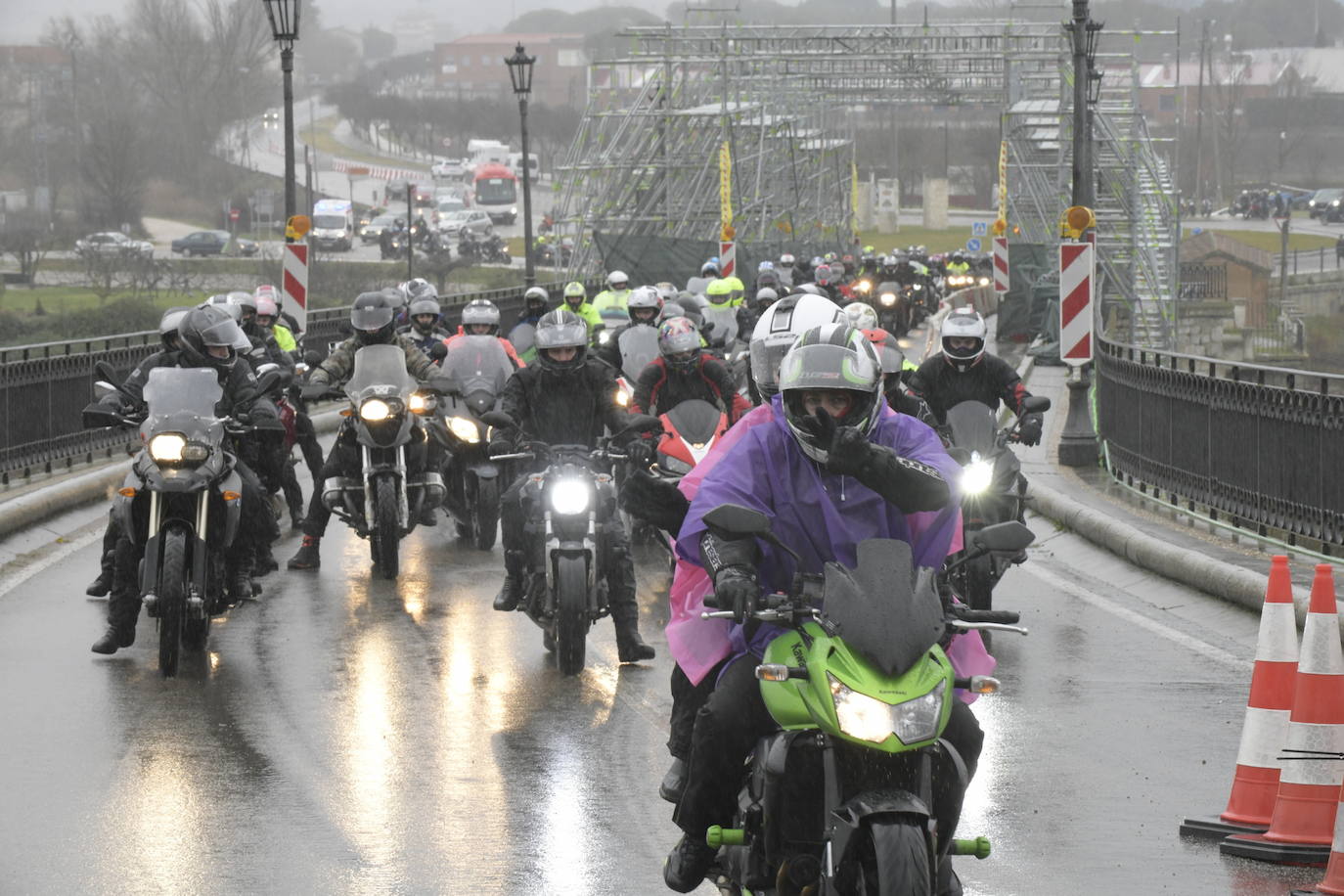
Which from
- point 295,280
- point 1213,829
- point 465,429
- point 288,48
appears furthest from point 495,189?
point 1213,829

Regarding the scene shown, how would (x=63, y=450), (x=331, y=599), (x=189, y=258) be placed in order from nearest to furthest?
(x=331, y=599)
(x=63, y=450)
(x=189, y=258)

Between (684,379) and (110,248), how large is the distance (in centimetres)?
5923

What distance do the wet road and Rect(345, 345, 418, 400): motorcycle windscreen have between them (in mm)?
1487

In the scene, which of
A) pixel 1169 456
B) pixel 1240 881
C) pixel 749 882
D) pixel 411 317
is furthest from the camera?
pixel 411 317

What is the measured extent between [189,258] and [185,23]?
54435mm

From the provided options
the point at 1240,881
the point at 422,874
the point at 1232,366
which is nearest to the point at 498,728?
the point at 422,874

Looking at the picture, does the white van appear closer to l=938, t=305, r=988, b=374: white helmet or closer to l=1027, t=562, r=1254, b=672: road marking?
l=1027, t=562, r=1254, b=672: road marking

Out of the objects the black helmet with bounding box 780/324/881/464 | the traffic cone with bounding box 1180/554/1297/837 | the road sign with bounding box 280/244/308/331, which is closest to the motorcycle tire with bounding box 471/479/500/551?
the traffic cone with bounding box 1180/554/1297/837

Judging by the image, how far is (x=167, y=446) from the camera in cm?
1127

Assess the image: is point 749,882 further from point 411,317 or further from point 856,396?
point 411,317

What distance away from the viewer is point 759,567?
6180 mm

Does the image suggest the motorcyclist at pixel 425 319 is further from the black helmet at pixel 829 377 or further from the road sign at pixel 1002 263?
the road sign at pixel 1002 263

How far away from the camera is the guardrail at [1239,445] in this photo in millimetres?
13867

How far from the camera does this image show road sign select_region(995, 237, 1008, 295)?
4640cm
